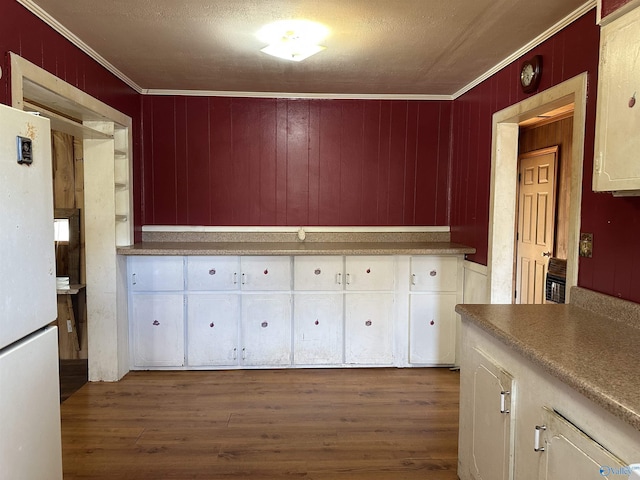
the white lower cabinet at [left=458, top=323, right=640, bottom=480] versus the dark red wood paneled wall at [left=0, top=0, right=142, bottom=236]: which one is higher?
the dark red wood paneled wall at [left=0, top=0, right=142, bottom=236]

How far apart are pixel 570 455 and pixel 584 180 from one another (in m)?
1.43

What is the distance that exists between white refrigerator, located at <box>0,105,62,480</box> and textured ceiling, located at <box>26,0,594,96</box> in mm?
1103

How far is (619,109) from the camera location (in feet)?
5.16

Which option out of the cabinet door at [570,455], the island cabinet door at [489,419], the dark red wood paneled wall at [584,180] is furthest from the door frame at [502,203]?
the cabinet door at [570,455]

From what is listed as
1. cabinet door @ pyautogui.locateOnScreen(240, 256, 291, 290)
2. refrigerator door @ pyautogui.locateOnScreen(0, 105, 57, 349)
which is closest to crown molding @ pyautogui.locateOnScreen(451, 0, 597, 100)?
cabinet door @ pyautogui.locateOnScreen(240, 256, 291, 290)

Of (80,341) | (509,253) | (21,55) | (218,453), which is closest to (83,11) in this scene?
(21,55)

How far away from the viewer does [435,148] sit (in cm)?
410

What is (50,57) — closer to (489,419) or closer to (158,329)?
(158,329)

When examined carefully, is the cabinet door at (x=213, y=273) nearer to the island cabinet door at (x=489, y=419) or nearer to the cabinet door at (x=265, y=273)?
the cabinet door at (x=265, y=273)

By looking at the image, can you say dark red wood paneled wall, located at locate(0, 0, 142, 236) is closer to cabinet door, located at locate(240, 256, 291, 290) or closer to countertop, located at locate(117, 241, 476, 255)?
countertop, located at locate(117, 241, 476, 255)

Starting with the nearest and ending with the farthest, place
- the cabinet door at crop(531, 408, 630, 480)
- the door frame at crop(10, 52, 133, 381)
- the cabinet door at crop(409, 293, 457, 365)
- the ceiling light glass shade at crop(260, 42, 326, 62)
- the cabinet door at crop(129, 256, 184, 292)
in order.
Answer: the cabinet door at crop(531, 408, 630, 480) < the ceiling light glass shade at crop(260, 42, 326, 62) < the door frame at crop(10, 52, 133, 381) < the cabinet door at crop(129, 256, 184, 292) < the cabinet door at crop(409, 293, 457, 365)

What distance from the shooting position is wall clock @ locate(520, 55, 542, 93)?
8.52ft

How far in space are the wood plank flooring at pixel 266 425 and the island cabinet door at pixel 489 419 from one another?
1.36 ft

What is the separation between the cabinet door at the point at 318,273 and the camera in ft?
11.8
